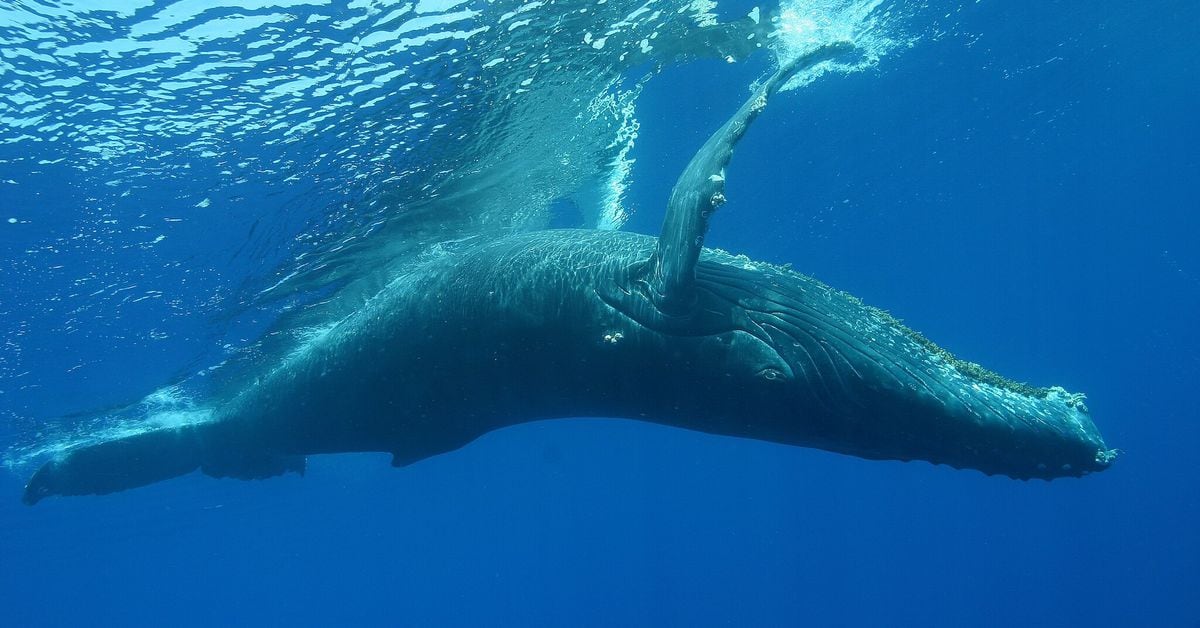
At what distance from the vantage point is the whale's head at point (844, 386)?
12.3 feet

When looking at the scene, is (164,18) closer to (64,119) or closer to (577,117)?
(64,119)

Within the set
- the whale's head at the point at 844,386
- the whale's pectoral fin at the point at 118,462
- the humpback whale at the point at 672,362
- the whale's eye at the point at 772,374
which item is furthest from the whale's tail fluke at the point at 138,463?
the whale's eye at the point at 772,374

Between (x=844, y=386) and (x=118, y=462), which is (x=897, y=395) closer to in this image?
(x=844, y=386)

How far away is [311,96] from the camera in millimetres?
8758

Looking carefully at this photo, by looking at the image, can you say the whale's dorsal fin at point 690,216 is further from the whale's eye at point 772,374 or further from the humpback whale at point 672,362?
the whale's eye at point 772,374

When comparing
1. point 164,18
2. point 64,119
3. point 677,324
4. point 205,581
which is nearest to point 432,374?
point 677,324

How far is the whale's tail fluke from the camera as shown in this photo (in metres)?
8.98

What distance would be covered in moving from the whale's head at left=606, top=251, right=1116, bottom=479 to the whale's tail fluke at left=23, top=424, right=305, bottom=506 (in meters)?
6.93

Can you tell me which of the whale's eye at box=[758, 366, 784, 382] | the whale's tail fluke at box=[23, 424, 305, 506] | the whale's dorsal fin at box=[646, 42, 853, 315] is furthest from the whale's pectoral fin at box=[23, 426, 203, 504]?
the whale's eye at box=[758, 366, 784, 382]

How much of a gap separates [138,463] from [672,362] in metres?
8.92

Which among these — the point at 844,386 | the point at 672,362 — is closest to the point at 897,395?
the point at 844,386

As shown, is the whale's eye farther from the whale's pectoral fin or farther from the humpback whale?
the whale's pectoral fin

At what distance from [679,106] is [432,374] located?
12633 millimetres

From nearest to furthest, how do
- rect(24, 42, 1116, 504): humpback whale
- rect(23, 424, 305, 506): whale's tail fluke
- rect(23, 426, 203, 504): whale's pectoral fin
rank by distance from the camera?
rect(24, 42, 1116, 504): humpback whale
rect(23, 424, 305, 506): whale's tail fluke
rect(23, 426, 203, 504): whale's pectoral fin
